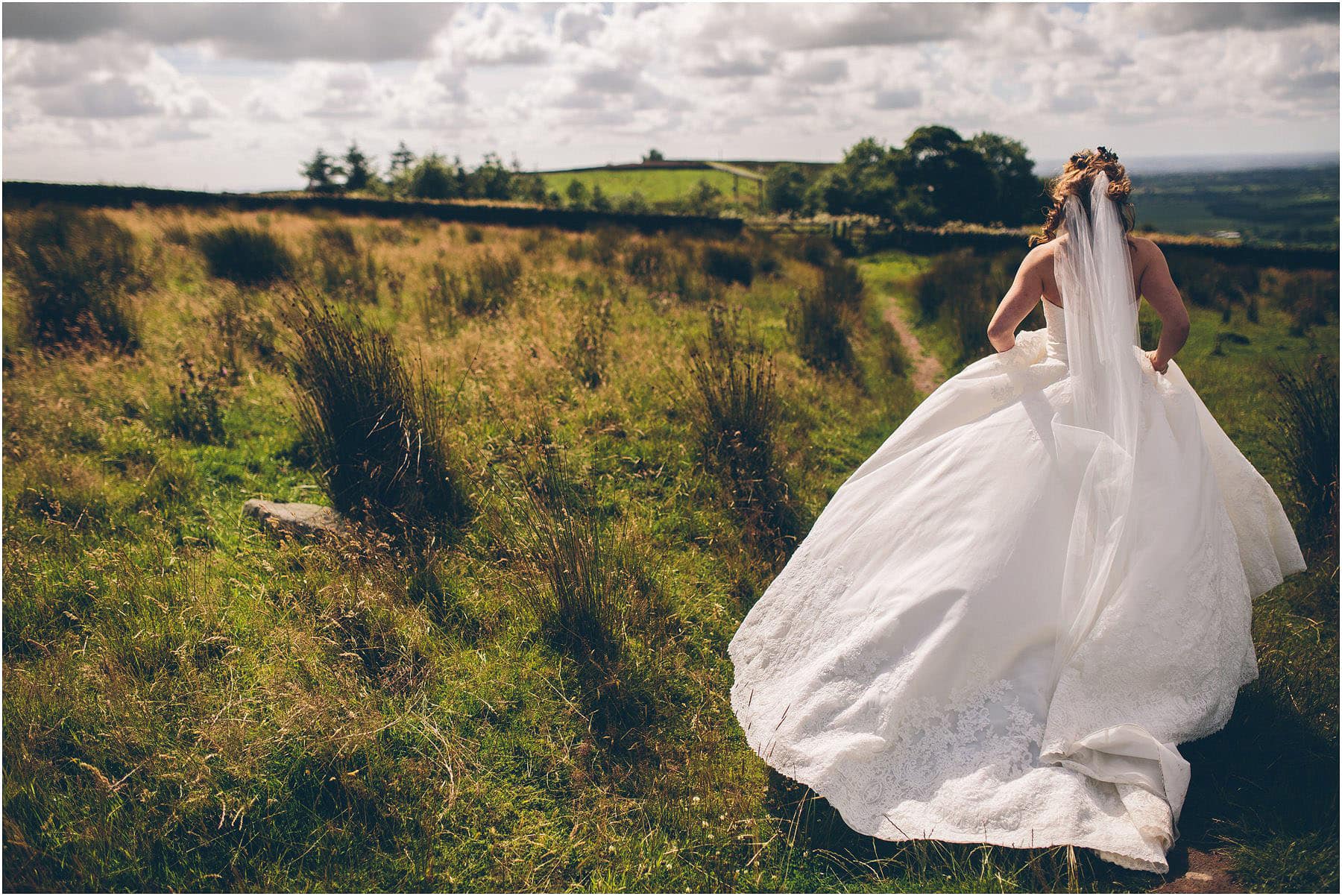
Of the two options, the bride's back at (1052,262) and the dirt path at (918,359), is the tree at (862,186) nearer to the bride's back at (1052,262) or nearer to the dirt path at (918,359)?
the dirt path at (918,359)

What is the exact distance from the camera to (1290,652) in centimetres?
372

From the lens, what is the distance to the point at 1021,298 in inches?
140

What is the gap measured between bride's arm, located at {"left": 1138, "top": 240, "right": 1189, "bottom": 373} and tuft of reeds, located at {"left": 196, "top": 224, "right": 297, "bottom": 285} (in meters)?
11.0

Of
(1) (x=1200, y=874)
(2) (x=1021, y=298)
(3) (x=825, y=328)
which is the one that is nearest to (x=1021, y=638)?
(1) (x=1200, y=874)

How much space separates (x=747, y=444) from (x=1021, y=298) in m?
2.46

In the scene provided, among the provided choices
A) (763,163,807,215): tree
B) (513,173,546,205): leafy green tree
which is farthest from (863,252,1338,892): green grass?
(763,163,807,215): tree

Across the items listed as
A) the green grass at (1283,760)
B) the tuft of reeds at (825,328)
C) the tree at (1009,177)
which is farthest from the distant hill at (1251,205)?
the green grass at (1283,760)

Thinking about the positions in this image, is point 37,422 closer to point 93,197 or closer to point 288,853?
point 288,853

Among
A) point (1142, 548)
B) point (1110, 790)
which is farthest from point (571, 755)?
point (1142, 548)

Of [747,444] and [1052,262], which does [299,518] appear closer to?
[747,444]

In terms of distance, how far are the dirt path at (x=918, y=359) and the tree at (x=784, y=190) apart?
48.2m

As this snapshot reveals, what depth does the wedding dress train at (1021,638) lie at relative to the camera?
8.87 ft

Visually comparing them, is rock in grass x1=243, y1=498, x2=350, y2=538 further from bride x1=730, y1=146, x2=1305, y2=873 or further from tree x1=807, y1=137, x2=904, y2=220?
tree x1=807, y1=137, x2=904, y2=220

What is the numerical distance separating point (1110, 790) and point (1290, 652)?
1.92 m
